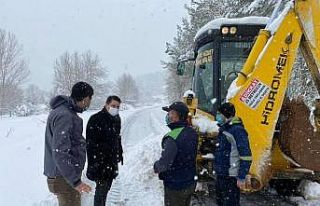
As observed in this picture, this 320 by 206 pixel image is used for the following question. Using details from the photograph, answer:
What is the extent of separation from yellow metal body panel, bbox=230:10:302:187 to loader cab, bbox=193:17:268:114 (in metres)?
1.82

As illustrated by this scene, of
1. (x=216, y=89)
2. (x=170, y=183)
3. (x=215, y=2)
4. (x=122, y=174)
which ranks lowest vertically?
(x=122, y=174)

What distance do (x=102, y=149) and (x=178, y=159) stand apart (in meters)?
1.29

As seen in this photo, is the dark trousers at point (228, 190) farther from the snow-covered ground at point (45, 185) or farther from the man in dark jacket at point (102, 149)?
the snow-covered ground at point (45, 185)

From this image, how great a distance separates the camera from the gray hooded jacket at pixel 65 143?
4.01 metres

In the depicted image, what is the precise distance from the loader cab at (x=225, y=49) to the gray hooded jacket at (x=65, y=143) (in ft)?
13.4

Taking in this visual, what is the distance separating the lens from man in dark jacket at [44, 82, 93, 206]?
13.2 feet

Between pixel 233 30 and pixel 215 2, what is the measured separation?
28.9 m

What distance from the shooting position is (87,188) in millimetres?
4020

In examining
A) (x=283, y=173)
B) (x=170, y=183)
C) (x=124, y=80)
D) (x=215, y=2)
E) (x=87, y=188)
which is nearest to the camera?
(x=87, y=188)

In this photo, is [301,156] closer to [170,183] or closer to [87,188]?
[170,183]

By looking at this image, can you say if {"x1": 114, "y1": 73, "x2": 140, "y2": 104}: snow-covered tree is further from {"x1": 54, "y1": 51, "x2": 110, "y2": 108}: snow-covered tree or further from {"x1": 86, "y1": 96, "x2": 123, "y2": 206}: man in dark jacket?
{"x1": 86, "y1": 96, "x2": 123, "y2": 206}: man in dark jacket

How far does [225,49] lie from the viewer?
26.2 ft

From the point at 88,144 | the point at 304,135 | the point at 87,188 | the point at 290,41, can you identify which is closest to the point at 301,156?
the point at 304,135

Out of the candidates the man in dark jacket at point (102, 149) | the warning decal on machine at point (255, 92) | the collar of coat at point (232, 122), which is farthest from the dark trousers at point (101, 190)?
the warning decal on machine at point (255, 92)
